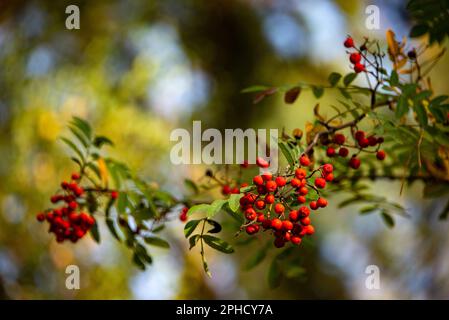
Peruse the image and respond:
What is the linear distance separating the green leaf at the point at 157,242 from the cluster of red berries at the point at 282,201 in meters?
0.46

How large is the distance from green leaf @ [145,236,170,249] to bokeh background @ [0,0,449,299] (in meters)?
1.29

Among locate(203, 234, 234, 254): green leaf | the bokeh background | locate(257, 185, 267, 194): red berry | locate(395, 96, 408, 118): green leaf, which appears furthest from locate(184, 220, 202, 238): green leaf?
the bokeh background

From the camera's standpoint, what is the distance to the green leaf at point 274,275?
5.06ft

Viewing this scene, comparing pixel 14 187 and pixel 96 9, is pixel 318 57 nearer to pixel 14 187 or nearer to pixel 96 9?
pixel 96 9

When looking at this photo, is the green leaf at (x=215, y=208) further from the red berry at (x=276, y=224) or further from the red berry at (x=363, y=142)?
the red berry at (x=363, y=142)

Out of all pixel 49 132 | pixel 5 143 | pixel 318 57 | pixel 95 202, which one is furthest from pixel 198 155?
pixel 318 57

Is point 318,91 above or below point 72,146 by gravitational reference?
above

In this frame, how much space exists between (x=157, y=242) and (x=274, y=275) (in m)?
0.36

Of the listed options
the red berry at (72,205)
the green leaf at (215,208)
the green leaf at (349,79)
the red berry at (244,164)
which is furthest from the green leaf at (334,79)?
the red berry at (72,205)

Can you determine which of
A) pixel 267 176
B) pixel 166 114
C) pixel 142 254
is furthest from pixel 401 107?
pixel 166 114

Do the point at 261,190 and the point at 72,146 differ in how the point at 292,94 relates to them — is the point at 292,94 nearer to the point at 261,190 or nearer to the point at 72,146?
the point at 261,190

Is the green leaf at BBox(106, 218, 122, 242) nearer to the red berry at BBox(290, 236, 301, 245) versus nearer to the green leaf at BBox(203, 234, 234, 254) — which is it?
the green leaf at BBox(203, 234, 234, 254)

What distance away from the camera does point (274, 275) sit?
1.55 meters
